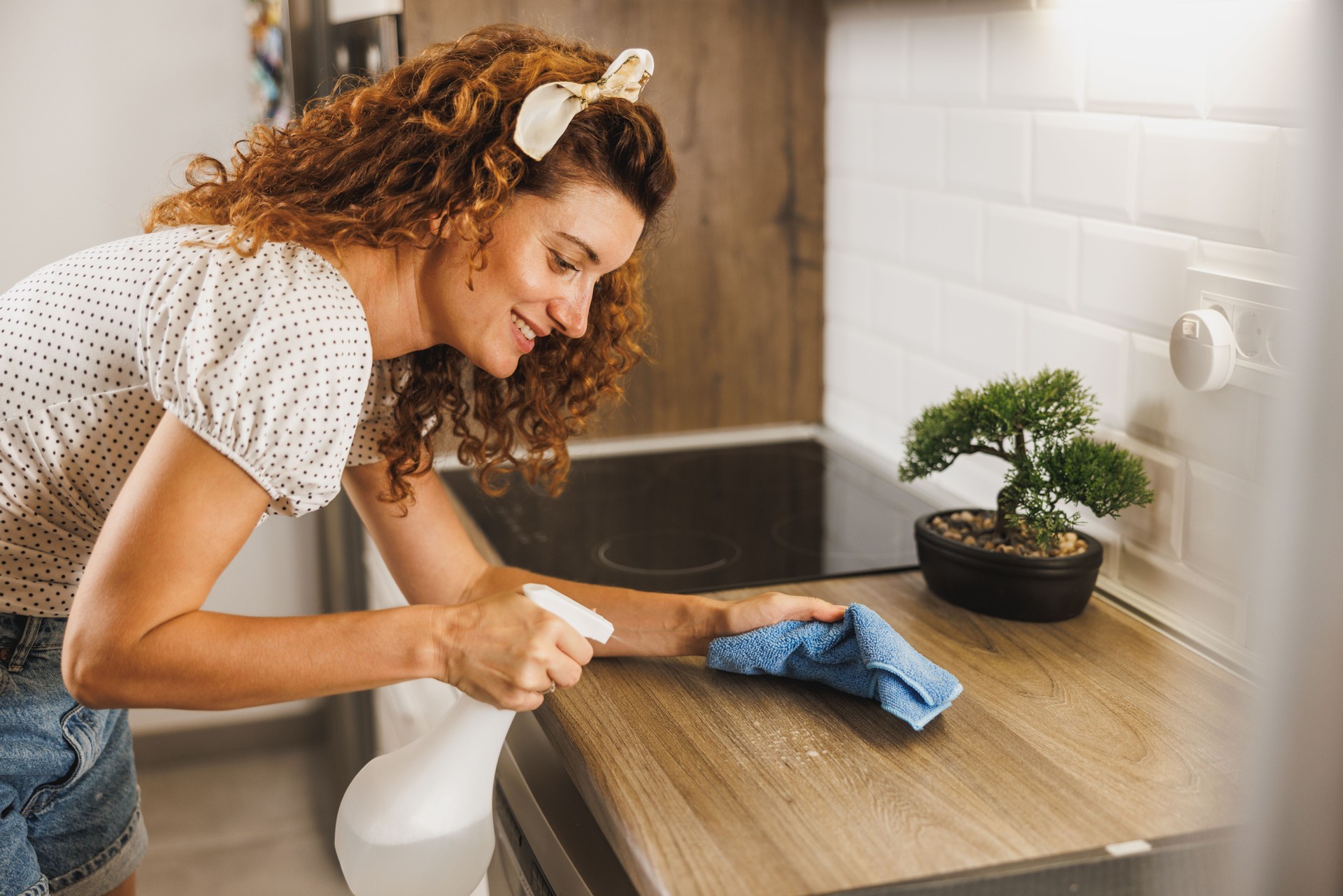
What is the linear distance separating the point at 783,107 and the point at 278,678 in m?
1.34

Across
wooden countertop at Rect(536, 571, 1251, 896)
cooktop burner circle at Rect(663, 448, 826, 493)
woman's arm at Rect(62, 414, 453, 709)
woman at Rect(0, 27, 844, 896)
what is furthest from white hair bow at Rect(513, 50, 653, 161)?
cooktop burner circle at Rect(663, 448, 826, 493)

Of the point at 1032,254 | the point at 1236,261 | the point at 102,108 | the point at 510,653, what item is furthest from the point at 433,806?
the point at 102,108

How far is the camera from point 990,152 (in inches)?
57.9

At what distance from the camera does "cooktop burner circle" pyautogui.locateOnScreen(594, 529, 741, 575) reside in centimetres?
140

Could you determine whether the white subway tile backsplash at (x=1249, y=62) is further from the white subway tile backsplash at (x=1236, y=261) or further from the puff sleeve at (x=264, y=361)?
the puff sleeve at (x=264, y=361)

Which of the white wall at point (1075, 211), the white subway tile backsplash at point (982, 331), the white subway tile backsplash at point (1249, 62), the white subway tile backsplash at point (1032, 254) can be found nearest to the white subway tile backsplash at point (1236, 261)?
the white wall at point (1075, 211)

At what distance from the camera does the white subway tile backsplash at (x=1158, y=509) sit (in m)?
1.16

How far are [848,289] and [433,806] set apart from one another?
4.00 ft

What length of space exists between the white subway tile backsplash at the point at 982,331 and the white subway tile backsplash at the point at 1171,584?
0.29m

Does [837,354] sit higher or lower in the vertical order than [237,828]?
higher

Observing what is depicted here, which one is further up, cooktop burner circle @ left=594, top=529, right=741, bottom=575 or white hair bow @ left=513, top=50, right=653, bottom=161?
white hair bow @ left=513, top=50, right=653, bottom=161

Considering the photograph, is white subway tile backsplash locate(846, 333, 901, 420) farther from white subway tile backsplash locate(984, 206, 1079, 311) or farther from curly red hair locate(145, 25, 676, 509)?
curly red hair locate(145, 25, 676, 509)

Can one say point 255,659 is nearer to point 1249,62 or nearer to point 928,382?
point 1249,62

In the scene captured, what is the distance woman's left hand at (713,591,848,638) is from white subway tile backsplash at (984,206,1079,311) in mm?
500
